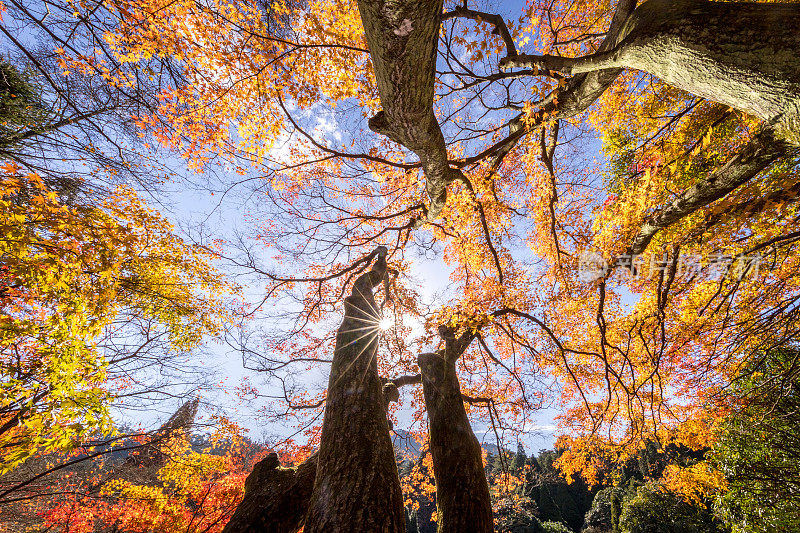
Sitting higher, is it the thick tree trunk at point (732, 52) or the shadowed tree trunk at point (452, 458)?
the thick tree trunk at point (732, 52)

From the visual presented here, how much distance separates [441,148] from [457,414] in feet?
13.7

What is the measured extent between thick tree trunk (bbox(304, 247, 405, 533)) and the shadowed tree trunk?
1.34m

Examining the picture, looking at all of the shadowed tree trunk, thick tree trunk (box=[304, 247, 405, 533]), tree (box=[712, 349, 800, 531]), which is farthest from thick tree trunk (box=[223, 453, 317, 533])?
tree (box=[712, 349, 800, 531])

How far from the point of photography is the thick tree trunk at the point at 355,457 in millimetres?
2121

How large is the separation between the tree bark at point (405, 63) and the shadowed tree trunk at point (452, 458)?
4.00m

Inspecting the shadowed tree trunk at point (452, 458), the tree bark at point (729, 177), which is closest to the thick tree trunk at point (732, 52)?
the tree bark at point (729, 177)

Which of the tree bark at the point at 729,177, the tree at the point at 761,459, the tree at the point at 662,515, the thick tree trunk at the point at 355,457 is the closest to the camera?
the thick tree trunk at the point at 355,457

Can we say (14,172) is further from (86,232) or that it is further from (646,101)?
(646,101)

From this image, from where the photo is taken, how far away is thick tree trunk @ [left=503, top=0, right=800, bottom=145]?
1552mm

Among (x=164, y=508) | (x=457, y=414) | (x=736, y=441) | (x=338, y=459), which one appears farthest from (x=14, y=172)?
(x=736, y=441)

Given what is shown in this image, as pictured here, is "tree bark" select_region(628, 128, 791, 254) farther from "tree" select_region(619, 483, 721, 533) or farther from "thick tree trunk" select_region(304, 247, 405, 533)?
"tree" select_region(619, 483, 721, 533)

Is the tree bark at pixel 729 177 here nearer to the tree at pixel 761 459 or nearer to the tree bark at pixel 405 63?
the tree bark at pixel 405 63

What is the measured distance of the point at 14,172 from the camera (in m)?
4.68

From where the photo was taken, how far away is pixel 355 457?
2494 millimetres
